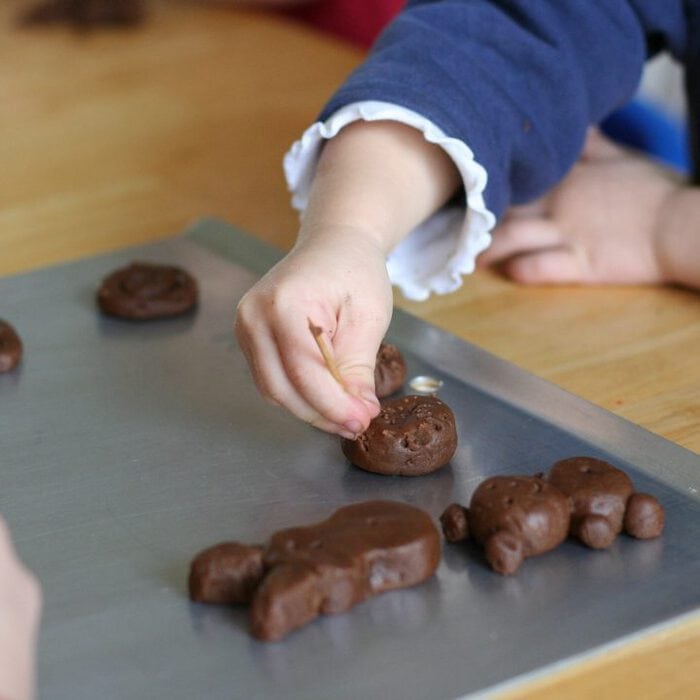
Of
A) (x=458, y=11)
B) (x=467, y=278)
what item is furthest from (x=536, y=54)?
(x=467, y=278)

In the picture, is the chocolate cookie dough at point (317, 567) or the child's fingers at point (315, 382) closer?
the chocolate cookie dough at point (317, 567)

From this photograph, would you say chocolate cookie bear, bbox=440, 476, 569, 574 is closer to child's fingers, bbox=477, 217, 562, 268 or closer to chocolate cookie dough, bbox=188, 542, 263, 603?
chocolate cookie dough, bbox=188, 542, 263, 603

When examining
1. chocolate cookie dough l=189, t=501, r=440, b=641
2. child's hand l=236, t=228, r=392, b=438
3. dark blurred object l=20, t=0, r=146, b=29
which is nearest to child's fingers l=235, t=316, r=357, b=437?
child's hand l=236, t=228, r=392, b=438

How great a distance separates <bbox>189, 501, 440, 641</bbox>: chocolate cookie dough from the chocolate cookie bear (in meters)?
0.02

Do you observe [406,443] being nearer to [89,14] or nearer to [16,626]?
[16,626]

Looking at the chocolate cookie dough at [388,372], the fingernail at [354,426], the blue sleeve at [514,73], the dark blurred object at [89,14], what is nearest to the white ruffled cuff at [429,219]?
the blue sleeve at [514,73]

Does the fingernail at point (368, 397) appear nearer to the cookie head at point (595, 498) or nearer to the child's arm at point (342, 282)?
the child's arm at point (342, 282)

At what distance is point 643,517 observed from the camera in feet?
2.09

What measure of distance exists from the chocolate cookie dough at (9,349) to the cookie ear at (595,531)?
39 cm

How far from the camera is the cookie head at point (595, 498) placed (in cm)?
63

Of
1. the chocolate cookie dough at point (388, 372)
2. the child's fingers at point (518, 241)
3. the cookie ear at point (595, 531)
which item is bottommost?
the child's fingers at point (518, 241)

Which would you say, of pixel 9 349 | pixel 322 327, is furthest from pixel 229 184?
pixel 322 327

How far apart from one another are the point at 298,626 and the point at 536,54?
1.87 feet

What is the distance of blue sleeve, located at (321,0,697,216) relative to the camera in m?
0.92
